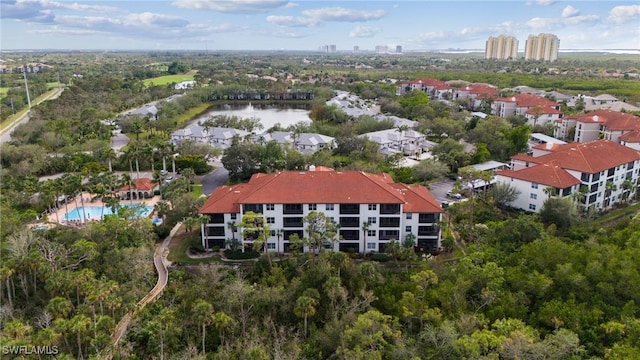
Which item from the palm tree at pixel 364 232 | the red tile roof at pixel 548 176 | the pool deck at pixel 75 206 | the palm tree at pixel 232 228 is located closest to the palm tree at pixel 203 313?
the palm tree at pixel 232 228

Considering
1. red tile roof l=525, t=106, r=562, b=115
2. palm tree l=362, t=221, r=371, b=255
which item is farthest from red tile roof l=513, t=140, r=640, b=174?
red tile roof l=525, t=106, r=562, b=115

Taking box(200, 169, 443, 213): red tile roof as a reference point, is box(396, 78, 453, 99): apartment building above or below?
above

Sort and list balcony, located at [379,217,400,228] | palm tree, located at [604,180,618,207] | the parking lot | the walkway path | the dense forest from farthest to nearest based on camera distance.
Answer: the parking lot → palm tree, located at [604,180,618,207] → balcony, located at [379,217,400,228] → the walkway path → the dense forest

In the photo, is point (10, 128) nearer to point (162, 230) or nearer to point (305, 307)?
point (162, 230)

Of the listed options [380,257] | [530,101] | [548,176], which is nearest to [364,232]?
[380,257]

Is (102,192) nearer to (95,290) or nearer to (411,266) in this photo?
(95,290)

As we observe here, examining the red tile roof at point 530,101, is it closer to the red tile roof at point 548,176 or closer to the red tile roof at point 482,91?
the red tile roof at point 482,91

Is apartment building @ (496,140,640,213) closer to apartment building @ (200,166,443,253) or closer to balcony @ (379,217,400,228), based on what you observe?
apartment building @ (200,166,443,253)

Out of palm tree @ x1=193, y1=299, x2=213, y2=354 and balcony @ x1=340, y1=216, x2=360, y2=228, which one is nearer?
palm tree @ x1=193, y1=299, x2=213, y2=354
